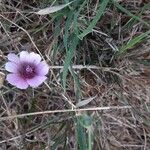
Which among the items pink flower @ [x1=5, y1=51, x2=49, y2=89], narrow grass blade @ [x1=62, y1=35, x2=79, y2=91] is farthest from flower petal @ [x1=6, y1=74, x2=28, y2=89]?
narrow grass blade @ [x1=62, y1=35, x2=79, y2=91]

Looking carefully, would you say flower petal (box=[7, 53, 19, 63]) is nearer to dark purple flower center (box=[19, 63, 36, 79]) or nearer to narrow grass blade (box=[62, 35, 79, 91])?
dark purple flower center (box=[19, 63, 36, 79])

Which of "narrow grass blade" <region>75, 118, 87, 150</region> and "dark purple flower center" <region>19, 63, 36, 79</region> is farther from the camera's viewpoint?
"dark purple flower center" <region>19, 63, 36, 79</region>

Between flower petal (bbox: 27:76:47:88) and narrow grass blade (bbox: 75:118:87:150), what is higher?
flower petal (bbox: 27:76:47:88)

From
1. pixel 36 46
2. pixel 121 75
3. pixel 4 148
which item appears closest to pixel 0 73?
pixel 36 46

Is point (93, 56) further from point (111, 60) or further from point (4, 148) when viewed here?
point (4, 148)

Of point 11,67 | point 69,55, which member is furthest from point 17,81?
point 69,55

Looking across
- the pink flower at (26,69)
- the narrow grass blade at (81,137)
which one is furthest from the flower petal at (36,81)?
the narrow grass blade at (81,137)

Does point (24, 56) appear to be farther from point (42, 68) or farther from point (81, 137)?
point (81, 137)
